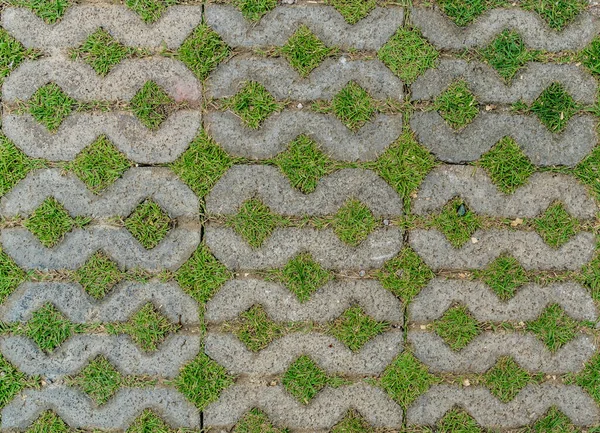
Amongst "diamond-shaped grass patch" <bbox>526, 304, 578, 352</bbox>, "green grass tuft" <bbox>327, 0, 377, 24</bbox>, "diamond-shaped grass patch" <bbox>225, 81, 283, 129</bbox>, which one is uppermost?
"green grass tuft" <bbox>327, 0, 377, 24</bbox>

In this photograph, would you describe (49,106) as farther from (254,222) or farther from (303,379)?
(303,379)

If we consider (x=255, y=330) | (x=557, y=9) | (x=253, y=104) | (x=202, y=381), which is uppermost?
(x=557, y=9)

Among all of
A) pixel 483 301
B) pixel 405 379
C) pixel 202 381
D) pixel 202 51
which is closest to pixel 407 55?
pixel 202 51

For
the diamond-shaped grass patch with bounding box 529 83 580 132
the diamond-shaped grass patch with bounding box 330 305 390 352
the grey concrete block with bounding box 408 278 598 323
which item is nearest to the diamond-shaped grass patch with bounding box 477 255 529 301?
the grey concrete block with bounding box 408 278 598 323

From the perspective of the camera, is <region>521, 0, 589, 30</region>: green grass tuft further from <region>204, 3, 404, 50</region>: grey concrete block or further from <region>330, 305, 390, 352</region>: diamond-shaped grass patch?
<region>330, 305, 390, 352</region>: diamond-shaped grass patch

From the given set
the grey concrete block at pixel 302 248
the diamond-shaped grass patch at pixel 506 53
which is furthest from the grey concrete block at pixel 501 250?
the diamond-shaped grass patch at pixel 506 53
